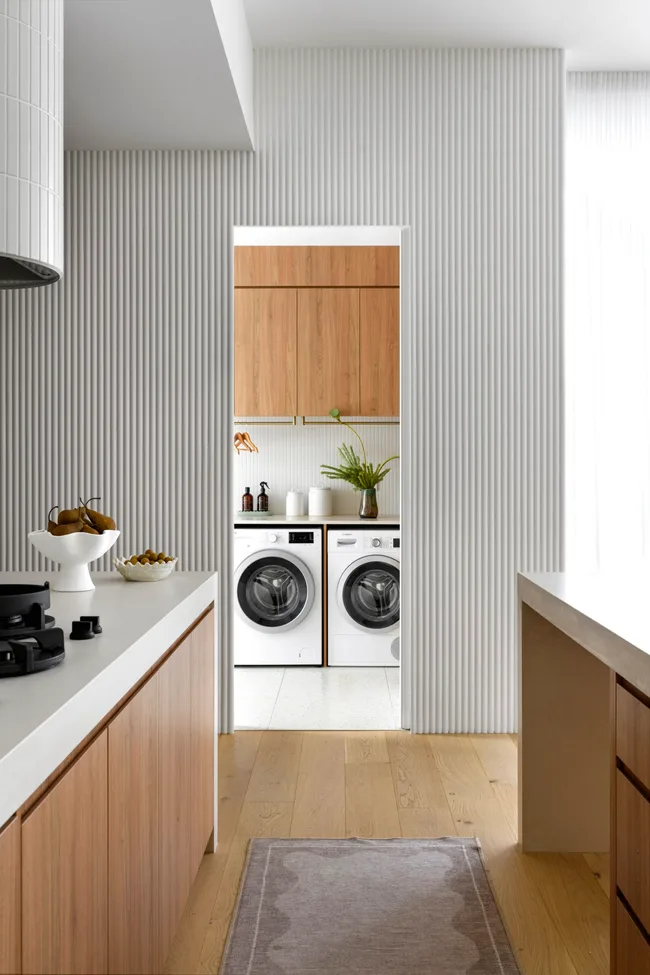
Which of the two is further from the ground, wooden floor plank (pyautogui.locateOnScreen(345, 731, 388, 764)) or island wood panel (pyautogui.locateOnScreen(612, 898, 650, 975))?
island wood panel (pyautogui.locateOnScreen(612, 898, 650, 975))

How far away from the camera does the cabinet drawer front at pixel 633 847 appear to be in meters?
1.58

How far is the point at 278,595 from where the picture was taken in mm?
5082

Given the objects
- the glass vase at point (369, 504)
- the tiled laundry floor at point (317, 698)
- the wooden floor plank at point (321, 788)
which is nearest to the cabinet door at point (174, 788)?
the wooden floor plank at point (321, 788)

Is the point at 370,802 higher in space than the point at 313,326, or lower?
lower

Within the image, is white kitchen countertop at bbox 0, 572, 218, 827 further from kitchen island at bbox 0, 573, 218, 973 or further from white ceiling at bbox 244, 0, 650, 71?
white ceiling at bbox 244, 0, 650, 71

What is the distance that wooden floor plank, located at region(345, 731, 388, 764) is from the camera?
3.50 metres

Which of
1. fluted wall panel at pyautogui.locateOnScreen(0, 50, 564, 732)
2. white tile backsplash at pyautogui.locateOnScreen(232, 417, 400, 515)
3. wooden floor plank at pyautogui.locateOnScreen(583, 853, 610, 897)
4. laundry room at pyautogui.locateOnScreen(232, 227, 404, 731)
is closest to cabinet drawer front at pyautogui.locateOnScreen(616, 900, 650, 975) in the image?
wooden floor plank at pyautogui.locateOnScreen(583, 853, 610, 897)

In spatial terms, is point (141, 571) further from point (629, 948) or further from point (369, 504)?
point (369, 504)

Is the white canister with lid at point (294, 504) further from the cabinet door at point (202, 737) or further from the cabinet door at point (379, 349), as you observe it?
the cabinet door at point (202, 737)

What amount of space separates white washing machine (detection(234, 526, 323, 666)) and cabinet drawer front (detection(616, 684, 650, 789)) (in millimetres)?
3385

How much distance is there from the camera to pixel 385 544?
5.07 m

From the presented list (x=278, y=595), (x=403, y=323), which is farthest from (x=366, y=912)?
(x=278, y=595)

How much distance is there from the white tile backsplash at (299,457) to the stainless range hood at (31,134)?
383 cm

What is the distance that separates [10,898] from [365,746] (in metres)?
2.79
